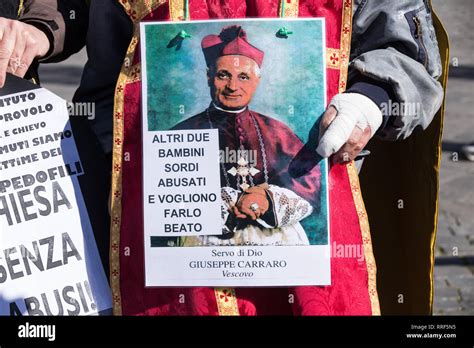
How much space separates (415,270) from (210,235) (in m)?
0.59

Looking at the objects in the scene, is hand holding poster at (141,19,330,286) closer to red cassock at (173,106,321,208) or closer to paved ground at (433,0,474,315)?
red cassock at (173,106,321,208)

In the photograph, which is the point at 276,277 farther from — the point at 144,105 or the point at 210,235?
the point at 144,105

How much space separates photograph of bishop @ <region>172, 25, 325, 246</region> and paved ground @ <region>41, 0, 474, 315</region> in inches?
65.2

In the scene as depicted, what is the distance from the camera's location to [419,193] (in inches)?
107

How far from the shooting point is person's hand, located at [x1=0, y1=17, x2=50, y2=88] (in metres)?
2.51

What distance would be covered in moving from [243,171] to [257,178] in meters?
0.03

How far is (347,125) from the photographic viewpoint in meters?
2.33

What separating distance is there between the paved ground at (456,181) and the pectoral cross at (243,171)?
5.57 feet

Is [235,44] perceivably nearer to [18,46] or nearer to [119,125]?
[119,125]

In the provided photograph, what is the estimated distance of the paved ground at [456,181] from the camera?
4512 millimetres

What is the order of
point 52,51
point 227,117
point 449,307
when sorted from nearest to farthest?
point 227,117 → point 52,51 → point 449,307

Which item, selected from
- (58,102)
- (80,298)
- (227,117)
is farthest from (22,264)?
(227,117)

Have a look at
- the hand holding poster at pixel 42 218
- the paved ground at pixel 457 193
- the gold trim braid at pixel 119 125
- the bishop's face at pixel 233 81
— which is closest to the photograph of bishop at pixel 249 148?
the bishop's face at pixel 233 81

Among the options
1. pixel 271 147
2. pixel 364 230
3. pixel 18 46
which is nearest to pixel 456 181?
pixel 364 230
